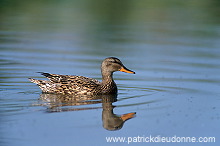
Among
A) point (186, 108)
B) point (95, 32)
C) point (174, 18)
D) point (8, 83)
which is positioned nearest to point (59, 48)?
point (95, 32)

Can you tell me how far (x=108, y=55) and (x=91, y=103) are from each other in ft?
15.7

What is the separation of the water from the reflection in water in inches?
1.3

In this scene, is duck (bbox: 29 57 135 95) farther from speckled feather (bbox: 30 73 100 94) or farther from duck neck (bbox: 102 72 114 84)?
duck neck (bbox: 102 72 114 84)

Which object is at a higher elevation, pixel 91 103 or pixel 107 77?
pixel 107 77

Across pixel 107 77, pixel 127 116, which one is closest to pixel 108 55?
pixel 107 77

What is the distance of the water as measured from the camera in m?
8.74

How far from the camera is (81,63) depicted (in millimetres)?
13812

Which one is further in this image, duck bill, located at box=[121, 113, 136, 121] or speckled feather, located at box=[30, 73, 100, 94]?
speckled feather, located at box=[30, 73, 100, 94]

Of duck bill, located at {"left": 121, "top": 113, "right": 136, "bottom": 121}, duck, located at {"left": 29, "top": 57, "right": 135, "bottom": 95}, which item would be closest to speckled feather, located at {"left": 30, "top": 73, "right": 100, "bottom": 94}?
duck, located at {"left": 29, "top": 57, "right": 135, "bottom": 95}

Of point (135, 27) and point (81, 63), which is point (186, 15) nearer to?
point (135, 27)

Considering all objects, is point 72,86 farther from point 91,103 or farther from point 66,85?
point 91,103

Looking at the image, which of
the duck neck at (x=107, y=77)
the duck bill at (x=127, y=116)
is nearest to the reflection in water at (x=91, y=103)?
the duck bill at (x=127, y=116)

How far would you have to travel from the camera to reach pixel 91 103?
10062mm

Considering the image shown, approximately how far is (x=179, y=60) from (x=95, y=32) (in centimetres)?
469
